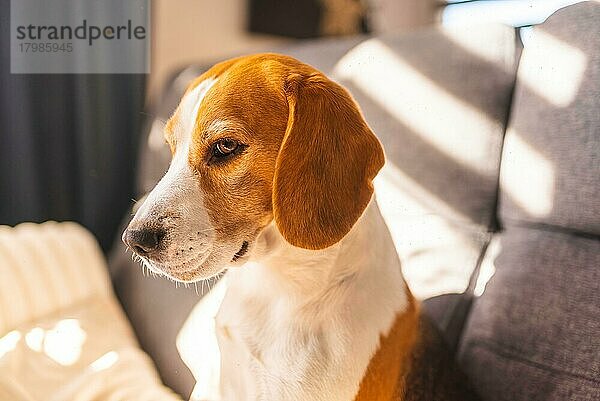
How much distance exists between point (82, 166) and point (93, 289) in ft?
0.53

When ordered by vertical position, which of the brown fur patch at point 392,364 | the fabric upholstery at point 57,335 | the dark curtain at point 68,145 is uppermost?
the dark curtain at point 68,145

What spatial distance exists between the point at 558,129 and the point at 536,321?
0.78 feet

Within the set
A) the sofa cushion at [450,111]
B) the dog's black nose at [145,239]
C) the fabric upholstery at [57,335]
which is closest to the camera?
the dog's black nose at [145,239]

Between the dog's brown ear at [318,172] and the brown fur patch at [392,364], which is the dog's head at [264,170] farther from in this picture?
the brown fur patch at [392,364]

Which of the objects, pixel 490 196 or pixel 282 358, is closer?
pixel 282 358

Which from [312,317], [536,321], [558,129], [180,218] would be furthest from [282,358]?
[558,129]

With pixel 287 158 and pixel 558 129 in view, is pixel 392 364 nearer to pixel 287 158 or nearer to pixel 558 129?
pixel 287 158

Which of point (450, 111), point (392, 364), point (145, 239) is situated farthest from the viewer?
point (450, 111)

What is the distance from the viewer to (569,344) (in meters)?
0.74

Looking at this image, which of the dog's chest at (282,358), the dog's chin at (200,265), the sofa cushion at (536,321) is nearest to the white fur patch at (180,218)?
the dog's chin at (200,265)

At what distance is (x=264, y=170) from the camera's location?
609 millimetres

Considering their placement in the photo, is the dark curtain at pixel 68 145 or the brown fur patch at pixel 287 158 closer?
the brown fur patch at pixel 287 158

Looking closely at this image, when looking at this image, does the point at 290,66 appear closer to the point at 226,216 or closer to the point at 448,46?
the point at 226,216

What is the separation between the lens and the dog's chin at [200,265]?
23.1 inches
